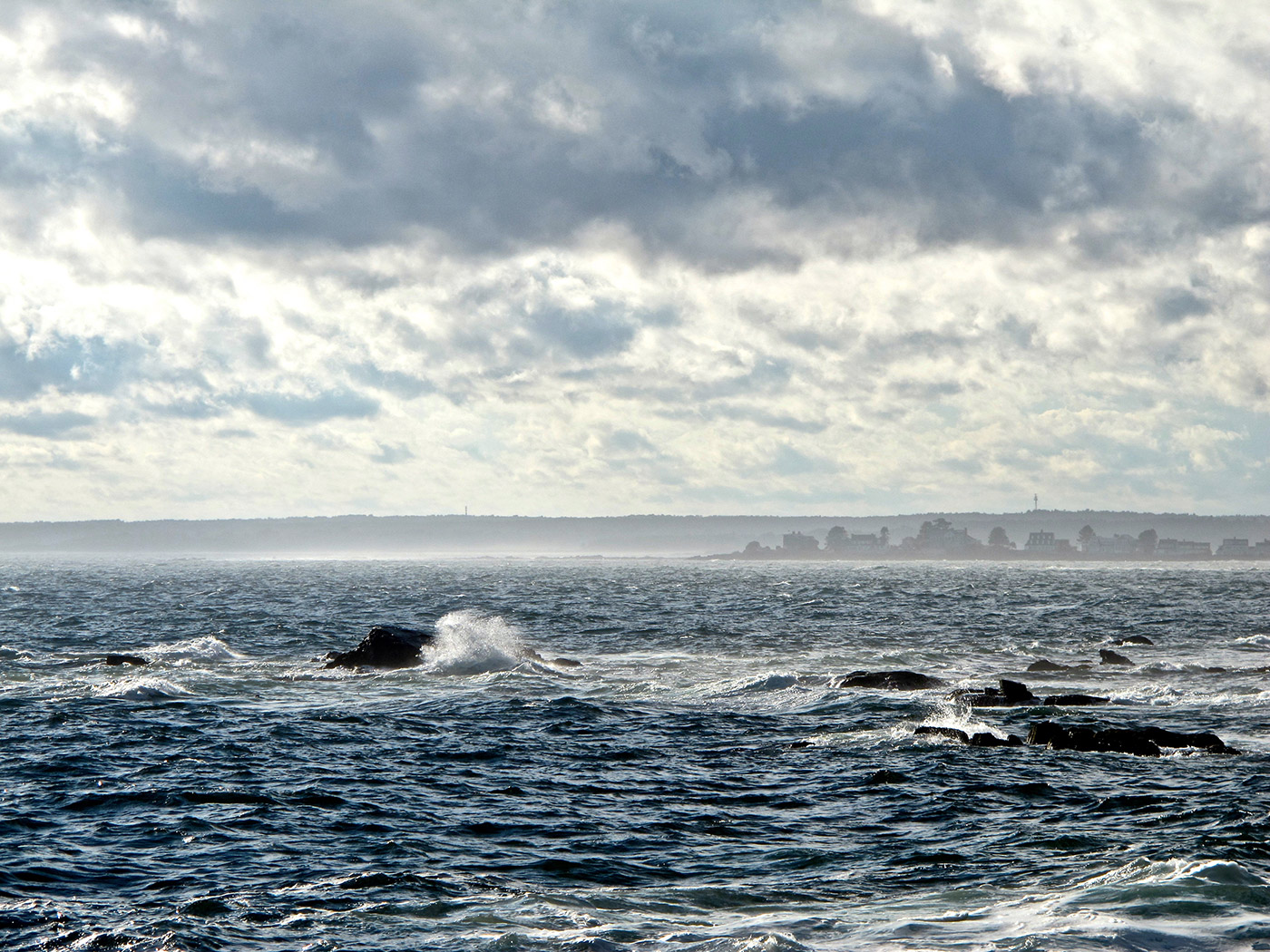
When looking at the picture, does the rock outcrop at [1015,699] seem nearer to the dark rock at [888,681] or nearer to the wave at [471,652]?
the dark rock at [888,681]

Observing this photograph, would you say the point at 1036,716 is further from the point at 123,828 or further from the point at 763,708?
the point at 123,828

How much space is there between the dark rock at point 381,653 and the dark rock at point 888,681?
58.3ft

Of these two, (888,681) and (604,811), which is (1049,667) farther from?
(604,811)

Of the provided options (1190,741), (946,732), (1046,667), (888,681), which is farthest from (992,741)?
(1046,667)

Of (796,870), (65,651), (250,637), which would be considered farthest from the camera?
(250,637)

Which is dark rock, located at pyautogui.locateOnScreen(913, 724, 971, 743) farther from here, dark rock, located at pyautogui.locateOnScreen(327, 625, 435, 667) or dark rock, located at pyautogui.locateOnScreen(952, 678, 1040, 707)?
dark rock, located at pyautogui.locateOnScreen(327, 625, 435, 667)

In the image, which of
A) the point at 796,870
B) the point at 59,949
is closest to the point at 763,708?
the point at 796,870

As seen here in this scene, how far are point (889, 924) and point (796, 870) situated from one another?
2.76 m

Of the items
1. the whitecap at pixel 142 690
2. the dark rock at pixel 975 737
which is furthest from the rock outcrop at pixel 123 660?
the dark rock at pixel 975 737

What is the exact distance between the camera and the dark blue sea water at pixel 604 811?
15.5 m

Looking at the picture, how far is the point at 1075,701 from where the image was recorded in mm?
36062

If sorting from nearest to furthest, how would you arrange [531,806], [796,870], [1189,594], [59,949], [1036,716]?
[59,949] → [796,870] → [531,806] → [1036,716] → [1189,594]

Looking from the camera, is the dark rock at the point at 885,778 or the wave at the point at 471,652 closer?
the dark rock at the point at 885,778

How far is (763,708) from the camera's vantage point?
34875 mm
